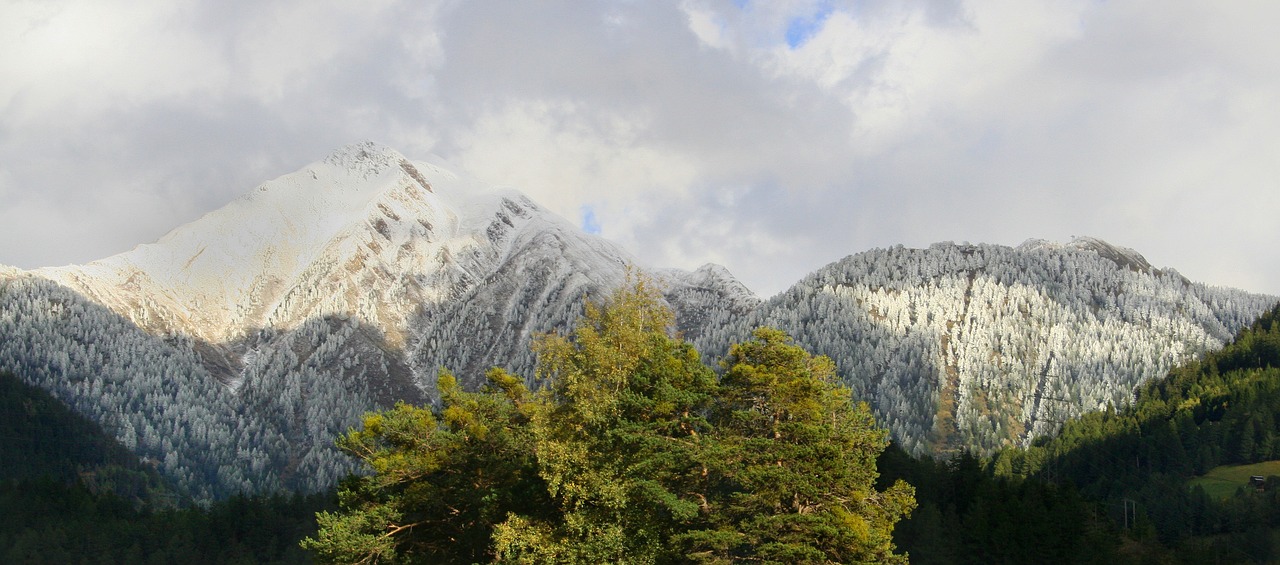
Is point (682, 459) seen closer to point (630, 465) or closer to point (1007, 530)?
point (630, 465)

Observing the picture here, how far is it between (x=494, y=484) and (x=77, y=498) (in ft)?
518

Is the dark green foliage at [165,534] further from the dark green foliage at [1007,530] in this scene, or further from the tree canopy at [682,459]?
the tree canopy at [682,459]

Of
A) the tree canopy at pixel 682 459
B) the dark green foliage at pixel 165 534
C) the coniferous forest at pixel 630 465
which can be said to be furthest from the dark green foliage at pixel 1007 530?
the dark green foliage at pixel 165 534

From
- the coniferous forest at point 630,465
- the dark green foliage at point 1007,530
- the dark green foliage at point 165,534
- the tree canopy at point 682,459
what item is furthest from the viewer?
the dark green foliage at point 165,534

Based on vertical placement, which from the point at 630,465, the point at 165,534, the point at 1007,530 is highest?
the point at 1007,530

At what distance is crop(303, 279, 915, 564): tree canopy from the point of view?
54.1 m

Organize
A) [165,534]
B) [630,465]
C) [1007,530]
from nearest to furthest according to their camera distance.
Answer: [630,465], [1007,530], [165,534]

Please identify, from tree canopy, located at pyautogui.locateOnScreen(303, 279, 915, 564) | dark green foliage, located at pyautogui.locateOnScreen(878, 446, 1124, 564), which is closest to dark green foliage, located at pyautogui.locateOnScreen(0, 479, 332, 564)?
dark green foliage, located at pyautogui.locateOnScreen(878, 446, 1124, 564)

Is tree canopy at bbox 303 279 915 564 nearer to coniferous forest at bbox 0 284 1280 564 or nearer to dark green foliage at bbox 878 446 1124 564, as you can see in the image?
coniferous forest at bbox 0 284 1280 564

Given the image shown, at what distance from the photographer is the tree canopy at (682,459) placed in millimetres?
54094

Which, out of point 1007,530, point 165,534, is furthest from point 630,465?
point 165,534

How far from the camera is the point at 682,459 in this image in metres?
55.5

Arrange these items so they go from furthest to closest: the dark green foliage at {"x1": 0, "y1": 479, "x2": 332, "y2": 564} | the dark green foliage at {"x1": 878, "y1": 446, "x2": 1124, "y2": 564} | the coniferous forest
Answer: the dark green foliage at {"x1": 0, "y1": 479, "x2": 332, "y2": 564}
the dark green foliage at {"x1": 878, "y1": 446, "x2": 1124, "y2": 564}
the coniferous forest

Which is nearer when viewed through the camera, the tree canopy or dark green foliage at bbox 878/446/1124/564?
the tree canopy
